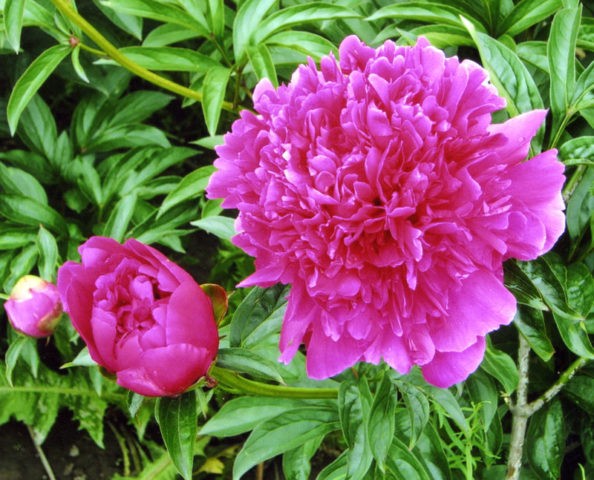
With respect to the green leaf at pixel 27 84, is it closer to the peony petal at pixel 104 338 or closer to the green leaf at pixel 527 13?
the peony petal at pixel 104 338

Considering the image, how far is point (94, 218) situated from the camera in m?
1.50

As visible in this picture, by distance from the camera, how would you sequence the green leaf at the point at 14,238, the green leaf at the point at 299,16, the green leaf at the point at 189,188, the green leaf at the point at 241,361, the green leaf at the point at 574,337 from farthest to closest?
the green leaf at the point at 14,238, the green leaf at the point at 189,188, the green leaf at the point at 299,16, the green leaf at the point at 574,337, the green leaf at the point at 241,361

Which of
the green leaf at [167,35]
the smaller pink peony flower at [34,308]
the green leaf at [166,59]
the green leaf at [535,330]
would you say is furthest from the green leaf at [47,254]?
the green leaf at [535,330]

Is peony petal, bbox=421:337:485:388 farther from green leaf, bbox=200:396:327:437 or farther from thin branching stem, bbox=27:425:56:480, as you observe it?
thin branching stem, bbox=27:425:56:480

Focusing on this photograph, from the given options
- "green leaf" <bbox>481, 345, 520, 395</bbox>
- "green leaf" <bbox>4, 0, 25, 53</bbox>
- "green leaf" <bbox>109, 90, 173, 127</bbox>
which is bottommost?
"green leaf" <bbox>109, 90, 173, 127</bbox>

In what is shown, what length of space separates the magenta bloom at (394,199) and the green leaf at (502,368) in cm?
25

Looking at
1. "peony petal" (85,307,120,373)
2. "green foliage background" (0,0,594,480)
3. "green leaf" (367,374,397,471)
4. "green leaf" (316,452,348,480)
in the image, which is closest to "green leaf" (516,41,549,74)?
"green foliage background" (0,0,594,480)

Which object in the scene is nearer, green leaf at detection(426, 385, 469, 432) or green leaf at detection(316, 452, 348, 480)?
green leaf at detection(426, 385, 469, 432)

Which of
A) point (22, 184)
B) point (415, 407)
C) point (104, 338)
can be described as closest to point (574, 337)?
point (415, 407)

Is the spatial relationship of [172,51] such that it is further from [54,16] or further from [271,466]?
[271,466]

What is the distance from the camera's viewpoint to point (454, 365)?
2.48ft

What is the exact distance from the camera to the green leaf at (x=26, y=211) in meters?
1.38

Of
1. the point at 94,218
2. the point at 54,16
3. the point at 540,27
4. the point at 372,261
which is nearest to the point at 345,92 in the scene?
the point at 372,261

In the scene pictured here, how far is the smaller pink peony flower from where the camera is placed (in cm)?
101
